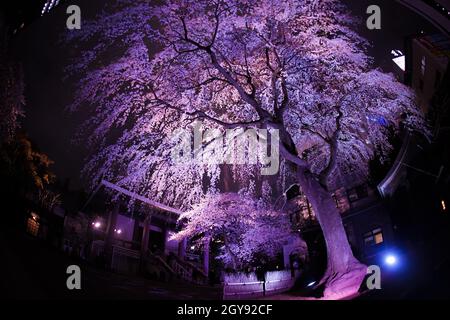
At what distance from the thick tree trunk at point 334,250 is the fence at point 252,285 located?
4114mm

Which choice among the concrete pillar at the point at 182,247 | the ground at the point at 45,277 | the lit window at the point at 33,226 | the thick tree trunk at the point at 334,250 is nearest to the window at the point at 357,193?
the concrete pillar at the point at 182,247

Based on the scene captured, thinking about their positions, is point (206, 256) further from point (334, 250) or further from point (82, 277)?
point (334, 250)

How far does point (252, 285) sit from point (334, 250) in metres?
4.99

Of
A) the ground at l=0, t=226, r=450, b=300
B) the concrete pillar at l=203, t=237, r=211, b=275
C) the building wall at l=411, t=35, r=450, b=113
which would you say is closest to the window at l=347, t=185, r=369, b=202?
the building wall at l=411, t=35, r=450, b=113

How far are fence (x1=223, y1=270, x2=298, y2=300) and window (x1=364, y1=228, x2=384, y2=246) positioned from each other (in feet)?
36.8

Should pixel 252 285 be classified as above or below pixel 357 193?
below

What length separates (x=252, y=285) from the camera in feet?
38.8

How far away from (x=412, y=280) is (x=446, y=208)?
1069 cm

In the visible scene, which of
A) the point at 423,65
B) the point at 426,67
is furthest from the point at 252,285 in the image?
the point at 423,65

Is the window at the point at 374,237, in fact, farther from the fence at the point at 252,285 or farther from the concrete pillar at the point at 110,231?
the concrete pillar at the point at 110,231

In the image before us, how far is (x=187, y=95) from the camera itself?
9.82 meters

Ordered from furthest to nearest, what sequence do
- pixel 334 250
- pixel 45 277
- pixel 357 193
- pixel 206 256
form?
pixel 357 193
pixel 206 256
pixel 334 250
pixel 45 277

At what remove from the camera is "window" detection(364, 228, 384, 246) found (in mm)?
21250
